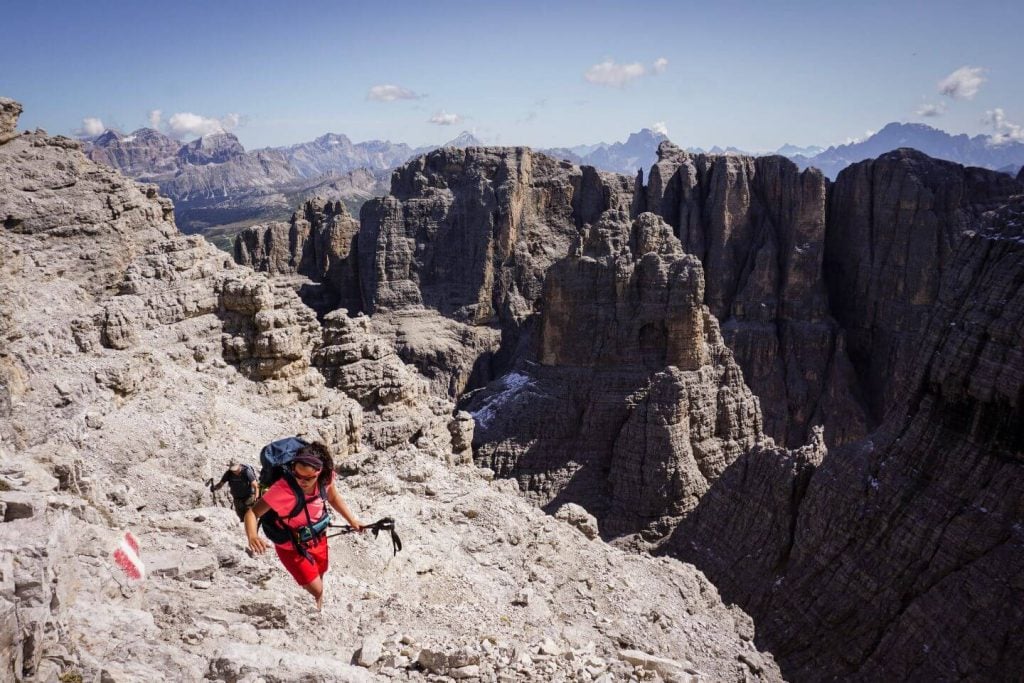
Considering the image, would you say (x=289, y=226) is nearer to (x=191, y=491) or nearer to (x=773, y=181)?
(x=773, y=181)

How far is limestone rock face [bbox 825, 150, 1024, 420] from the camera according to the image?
4869 centimetres

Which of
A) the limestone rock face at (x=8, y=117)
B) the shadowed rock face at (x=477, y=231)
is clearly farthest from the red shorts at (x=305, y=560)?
the shadowed rock face at (x=477, y=231)

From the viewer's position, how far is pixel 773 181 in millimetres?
57219

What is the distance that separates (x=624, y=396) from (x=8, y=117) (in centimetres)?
2511

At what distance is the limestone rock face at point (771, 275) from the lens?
48875 millimetres

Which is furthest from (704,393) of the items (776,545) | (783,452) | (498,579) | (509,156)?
(509,156)

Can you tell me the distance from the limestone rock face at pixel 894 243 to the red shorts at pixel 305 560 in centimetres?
4697

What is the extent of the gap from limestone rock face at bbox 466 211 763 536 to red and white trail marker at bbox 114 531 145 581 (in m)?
23.2

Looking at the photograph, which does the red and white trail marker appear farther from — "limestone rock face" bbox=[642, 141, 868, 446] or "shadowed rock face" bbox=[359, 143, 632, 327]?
"shadowed rock face" bbox=[359, 143, 632, 327]

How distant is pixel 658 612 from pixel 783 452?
10510 mm

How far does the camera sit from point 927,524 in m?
17.8

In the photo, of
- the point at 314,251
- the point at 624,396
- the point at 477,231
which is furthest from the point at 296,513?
the point at 314,251

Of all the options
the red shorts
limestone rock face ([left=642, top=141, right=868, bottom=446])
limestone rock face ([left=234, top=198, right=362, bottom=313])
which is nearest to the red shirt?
the red shorts

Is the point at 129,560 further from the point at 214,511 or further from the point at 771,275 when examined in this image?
the point at 771,275
